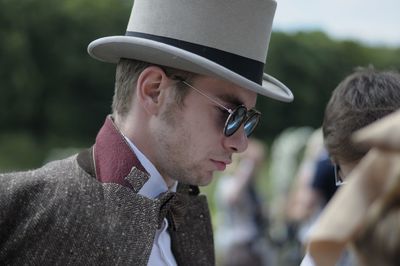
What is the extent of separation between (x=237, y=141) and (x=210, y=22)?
1.24ft

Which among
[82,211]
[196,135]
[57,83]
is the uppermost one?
[196,135]

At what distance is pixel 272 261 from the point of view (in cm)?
765

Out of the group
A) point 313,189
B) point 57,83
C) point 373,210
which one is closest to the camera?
point 373,210

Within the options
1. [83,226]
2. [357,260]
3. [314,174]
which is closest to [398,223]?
[357,260]

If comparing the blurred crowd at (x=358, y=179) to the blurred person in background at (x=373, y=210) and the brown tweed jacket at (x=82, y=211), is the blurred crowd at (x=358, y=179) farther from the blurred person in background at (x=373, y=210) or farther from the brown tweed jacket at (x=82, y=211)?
the brown tweed jacket at (x=82, y=211)

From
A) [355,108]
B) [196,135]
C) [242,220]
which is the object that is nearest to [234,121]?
[196,135]

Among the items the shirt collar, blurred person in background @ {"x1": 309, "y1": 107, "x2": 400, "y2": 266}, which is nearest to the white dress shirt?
the shirt collar

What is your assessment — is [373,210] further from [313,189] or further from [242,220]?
[242,220]

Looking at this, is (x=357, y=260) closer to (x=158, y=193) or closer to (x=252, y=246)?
(x=158, y=193)

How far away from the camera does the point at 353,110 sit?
8.07ft

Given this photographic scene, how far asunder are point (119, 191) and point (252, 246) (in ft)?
15.6

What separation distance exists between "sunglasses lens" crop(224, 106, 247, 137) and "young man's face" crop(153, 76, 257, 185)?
21 mm

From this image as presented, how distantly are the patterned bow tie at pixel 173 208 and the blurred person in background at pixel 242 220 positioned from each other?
433 cm

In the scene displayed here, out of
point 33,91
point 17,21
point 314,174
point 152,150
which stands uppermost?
point 152,150
